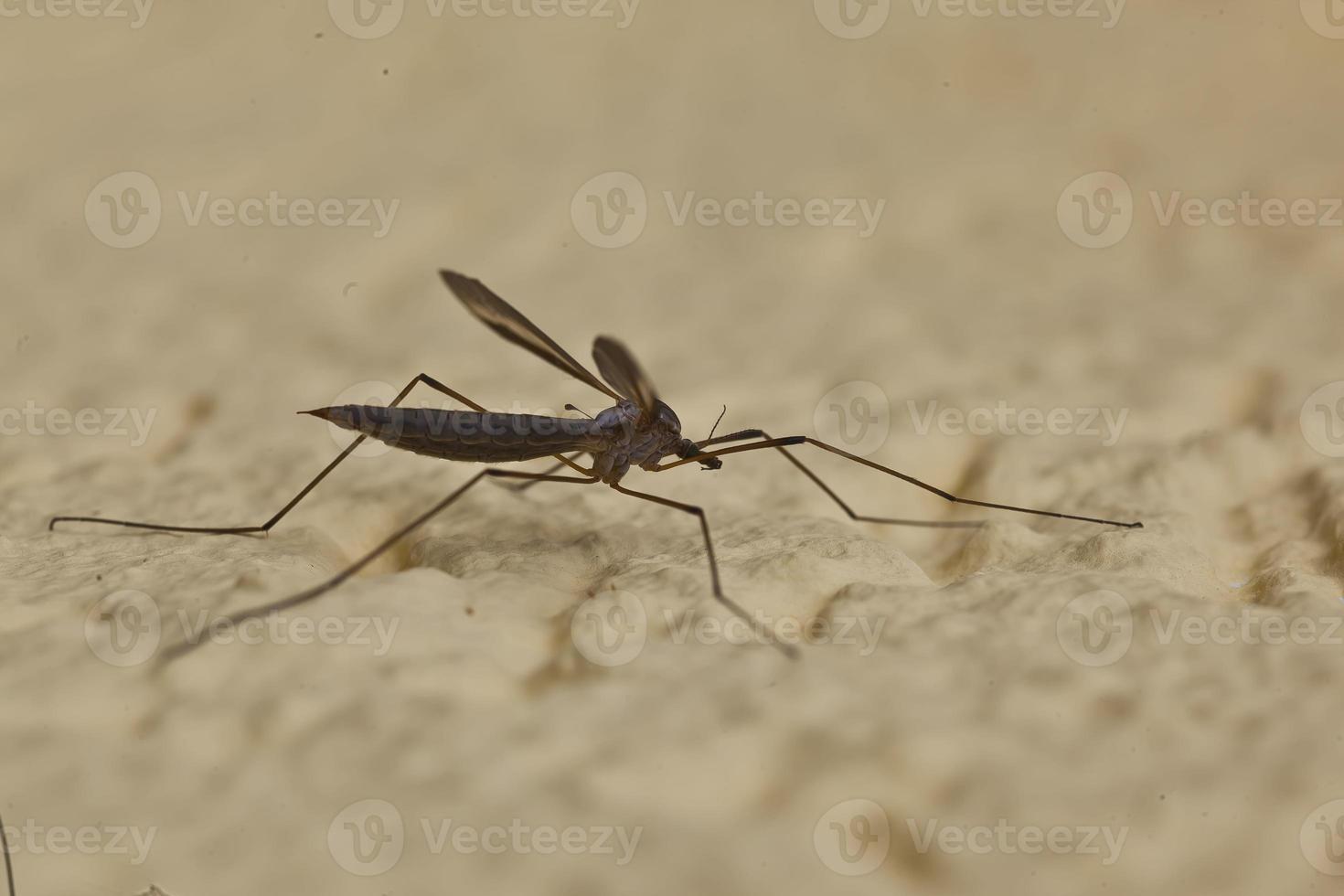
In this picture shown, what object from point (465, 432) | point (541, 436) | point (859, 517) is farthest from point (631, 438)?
point (859, 517)

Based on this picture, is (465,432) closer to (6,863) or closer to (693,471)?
(693,471)

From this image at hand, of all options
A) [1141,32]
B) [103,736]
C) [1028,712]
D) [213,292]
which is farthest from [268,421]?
[1141,32]

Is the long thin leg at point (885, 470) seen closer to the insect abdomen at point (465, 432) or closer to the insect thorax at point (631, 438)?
the insect thorax at point (631, 438)

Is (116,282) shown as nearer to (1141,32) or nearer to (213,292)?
(213,292)

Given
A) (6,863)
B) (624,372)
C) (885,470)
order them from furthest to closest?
(885,470), (624,372), (6,863)

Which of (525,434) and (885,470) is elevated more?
(885,470)

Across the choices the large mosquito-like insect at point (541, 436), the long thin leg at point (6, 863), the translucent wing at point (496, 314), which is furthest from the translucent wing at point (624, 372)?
the long thin leg at point (6, 863)

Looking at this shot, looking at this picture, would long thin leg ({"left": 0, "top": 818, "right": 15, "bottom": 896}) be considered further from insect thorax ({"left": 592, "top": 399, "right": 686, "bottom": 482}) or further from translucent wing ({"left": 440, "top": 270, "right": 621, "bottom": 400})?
insect thorax ({"left": 592, "top": 399, "right": 686, "bottom": 482})

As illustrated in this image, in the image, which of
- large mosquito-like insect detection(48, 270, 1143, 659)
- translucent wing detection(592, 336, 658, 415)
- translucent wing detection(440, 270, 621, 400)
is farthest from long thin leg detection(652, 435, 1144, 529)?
translucent wing detection(440, 270, 621, 400)
